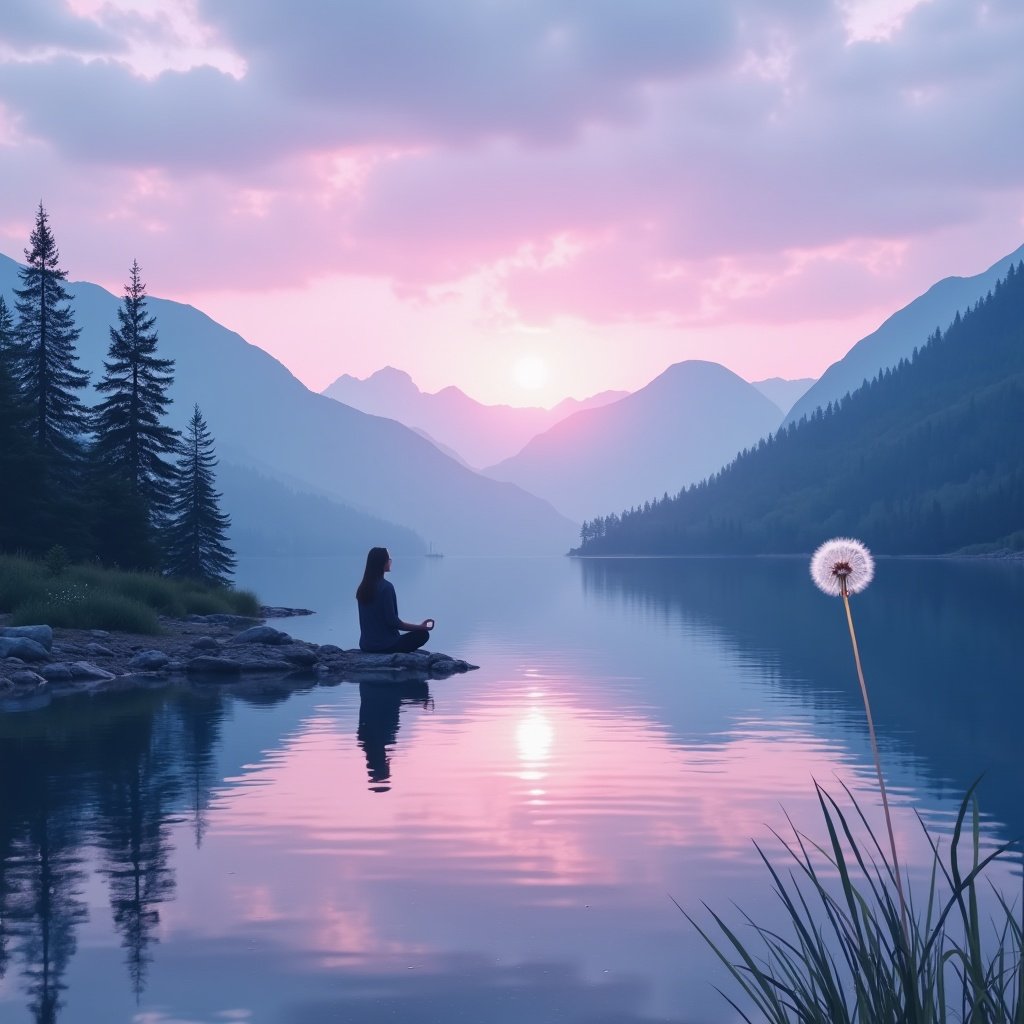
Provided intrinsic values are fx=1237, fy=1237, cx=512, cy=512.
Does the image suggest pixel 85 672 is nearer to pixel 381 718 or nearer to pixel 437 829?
pixel 381 718

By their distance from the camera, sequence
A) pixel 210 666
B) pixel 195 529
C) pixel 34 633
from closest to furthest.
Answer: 1. pixel 34 633
2. pixel 210 666
3. pixel 195 529

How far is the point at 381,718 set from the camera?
877 inches

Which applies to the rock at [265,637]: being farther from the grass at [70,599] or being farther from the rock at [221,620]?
the rock at [221,620]

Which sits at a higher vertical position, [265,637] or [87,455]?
[87,455]

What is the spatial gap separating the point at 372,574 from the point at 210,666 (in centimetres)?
468

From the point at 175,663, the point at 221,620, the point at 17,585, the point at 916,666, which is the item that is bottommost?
the point at 916,666

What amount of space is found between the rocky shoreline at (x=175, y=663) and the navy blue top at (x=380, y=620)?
40 centimetres

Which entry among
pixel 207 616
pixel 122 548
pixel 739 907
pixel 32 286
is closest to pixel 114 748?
pixel 739 907

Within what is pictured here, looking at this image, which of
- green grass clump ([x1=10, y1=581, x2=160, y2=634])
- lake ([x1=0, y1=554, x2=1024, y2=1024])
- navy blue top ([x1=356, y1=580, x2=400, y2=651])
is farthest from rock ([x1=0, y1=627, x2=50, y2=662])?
navy blue top ([x1=356, y1=580, x2=400, y2=651])

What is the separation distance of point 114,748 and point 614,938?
35.0 feet

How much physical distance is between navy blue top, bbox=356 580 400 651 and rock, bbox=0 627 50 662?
7260 mm

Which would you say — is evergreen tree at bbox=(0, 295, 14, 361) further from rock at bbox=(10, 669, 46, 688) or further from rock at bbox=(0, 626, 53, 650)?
rock at bbox=(10, 669, 46, 688)

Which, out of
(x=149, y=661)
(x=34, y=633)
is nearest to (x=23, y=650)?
(x=34, y=633)

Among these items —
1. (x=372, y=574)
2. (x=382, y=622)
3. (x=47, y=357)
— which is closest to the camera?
(x=372, y=574)
